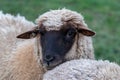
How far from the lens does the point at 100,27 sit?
46.0 ft

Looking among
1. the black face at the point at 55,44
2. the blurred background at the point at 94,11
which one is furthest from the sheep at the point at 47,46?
the blurred background at the point at 94,11

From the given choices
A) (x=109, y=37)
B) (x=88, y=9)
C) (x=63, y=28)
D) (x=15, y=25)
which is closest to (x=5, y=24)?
(x=15, y=25)

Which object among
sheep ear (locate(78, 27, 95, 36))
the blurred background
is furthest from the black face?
the blurred background

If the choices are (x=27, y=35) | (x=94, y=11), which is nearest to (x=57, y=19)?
(x=27, y=35)

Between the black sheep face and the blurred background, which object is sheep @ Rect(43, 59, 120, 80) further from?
the blurred background

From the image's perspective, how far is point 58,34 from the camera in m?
7.50

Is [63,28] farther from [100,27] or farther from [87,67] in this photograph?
[100,27]

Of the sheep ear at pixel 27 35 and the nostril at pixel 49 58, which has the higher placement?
the sheep ear at pixel 27 35

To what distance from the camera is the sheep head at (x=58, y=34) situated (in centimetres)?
736

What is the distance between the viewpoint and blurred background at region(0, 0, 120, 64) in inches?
516

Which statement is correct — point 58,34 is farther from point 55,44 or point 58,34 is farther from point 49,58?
point 49,58

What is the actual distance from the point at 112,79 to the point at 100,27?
7.57 metres

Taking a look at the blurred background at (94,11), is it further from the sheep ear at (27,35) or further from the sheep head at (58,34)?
the sheep head at (58,34)

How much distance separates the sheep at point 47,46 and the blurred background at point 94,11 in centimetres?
427
